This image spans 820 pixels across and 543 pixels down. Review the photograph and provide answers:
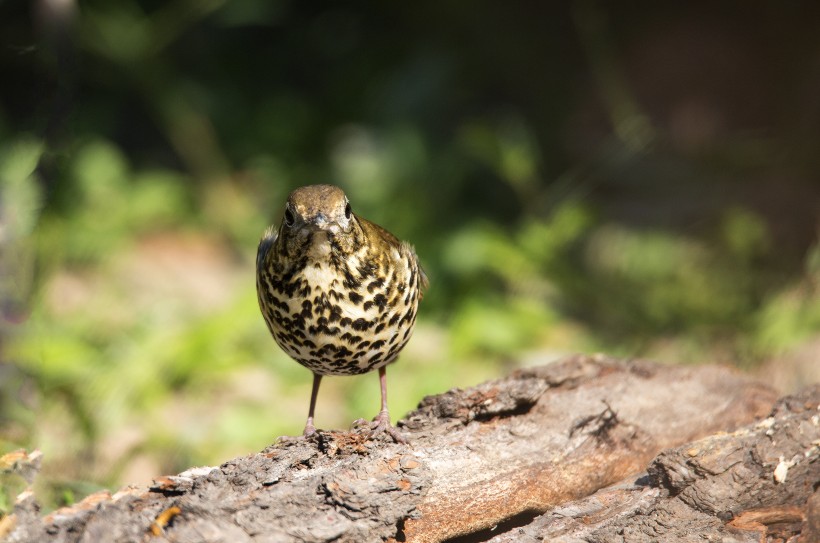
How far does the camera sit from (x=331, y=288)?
306cm

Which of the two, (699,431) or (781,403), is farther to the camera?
(699,431)

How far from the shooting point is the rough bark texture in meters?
2.50

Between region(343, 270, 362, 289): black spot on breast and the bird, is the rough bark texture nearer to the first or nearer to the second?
the bird

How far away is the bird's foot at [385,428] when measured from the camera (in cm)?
301

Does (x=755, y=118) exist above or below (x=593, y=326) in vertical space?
above

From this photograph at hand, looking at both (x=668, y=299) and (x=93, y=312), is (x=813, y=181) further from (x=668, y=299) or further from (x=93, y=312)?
(x=93, y=312)

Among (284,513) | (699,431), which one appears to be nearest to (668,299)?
(699,431)

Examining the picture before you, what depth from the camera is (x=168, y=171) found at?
8867mm

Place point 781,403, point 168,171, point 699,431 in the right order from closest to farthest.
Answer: point 781,403
point 699,431
point 168,171

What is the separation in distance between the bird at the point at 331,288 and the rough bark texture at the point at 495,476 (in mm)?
223

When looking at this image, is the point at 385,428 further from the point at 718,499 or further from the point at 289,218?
the point at 718,499

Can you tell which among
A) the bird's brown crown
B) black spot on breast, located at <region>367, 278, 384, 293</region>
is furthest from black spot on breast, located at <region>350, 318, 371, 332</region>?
the bird's brown crown

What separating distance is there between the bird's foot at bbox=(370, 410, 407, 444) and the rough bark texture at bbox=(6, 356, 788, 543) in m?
0.05

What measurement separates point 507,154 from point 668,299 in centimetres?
150
